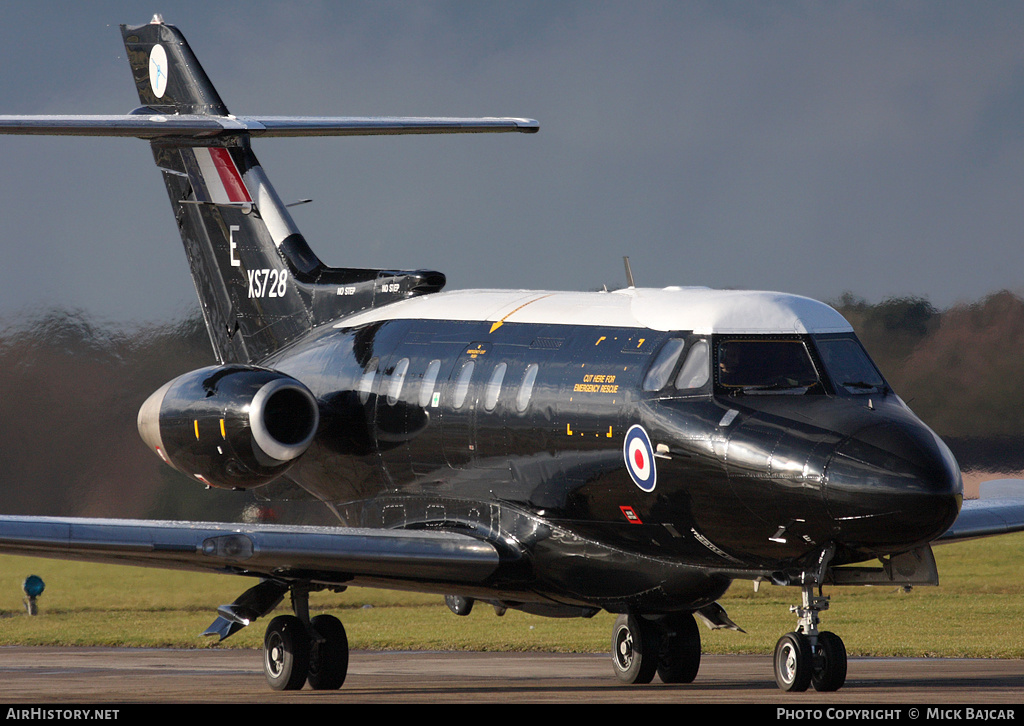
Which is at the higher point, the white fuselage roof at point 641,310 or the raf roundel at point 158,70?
the raf roundel at point 158,70

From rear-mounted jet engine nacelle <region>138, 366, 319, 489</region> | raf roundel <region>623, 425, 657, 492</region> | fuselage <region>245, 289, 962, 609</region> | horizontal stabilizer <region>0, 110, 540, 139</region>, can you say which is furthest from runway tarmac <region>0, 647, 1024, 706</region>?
horizontal stabilizer <region>0, 110, 540, 139</region>

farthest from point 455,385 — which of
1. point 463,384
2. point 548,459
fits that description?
point 548,459

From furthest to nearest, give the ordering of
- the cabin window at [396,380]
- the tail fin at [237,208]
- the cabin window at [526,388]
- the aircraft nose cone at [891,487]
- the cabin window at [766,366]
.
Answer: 1. the tail fin at [237,208]
2. the cabin window at [396,380]
3. the cabin window at [526,388]
4. the cabin window at [766,366]
5. the aircraft nose cone at [891,487]

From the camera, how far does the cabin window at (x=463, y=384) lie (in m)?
16.7

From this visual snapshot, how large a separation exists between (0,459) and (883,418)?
1697cm

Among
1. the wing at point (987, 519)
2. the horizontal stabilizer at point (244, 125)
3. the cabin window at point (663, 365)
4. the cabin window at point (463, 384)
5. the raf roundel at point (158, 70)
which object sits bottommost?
the wing at point (987, 519)

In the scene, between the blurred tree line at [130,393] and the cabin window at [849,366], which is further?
the blurred tree line at [130,393]

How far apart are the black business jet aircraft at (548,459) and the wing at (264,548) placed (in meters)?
0.03

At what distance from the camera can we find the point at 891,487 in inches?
496

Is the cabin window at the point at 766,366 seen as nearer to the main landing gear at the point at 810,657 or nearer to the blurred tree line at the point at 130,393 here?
the main landing gear at the point at 810,657

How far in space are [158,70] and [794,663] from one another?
47.4 feet

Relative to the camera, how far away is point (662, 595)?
15391 mm

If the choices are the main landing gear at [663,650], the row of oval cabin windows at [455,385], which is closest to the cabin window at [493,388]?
the row of oval cabin windows at [455,385]

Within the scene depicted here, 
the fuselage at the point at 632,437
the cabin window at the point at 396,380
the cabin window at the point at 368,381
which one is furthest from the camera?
the cabin window at the point at 368,381
